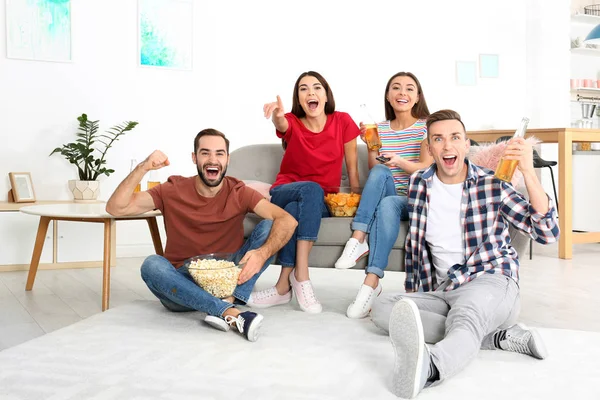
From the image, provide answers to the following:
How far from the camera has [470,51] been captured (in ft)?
20.4

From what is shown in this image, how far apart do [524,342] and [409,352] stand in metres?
0.60

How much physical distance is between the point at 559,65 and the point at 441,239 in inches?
171

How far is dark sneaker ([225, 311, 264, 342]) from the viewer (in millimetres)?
2465

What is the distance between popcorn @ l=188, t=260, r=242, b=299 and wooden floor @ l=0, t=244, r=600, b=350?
→ 0.68 meters

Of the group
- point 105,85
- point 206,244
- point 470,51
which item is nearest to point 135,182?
point 206,244

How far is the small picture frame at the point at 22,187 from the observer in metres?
4.49

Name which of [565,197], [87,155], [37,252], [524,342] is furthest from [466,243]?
[87,155]

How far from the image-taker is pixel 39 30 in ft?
15.3

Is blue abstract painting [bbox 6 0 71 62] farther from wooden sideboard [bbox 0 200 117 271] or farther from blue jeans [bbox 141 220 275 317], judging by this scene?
blue jeans [bbox 141 220 275 317]

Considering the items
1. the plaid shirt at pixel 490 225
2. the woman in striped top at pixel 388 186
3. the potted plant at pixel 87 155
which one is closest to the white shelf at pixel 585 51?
the woman in striped top at pixel 388 186

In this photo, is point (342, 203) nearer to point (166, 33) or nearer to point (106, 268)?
point (106, 268)

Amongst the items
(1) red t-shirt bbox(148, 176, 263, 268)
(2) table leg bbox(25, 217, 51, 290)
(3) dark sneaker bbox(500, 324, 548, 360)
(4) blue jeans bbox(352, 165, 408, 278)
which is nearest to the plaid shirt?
(3) dark sneaker bbox(500, 324, 548, 360)

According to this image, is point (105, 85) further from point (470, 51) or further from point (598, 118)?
point (598, 118)

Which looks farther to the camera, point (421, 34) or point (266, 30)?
point (421, 34)
